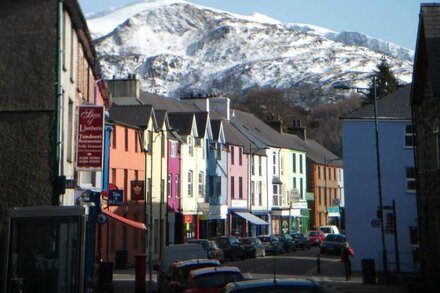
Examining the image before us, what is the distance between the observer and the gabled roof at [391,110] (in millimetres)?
46309

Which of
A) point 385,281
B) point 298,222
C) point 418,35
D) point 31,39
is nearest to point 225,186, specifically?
point 298,222

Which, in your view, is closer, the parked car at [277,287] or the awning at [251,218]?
the parked car at [277,287]

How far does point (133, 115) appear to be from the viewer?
5500 centimetres

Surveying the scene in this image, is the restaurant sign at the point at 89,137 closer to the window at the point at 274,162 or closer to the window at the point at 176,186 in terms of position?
the window at the point at 176,186

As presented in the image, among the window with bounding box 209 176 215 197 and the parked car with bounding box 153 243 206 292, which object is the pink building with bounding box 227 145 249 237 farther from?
the parked car with bounding box 153 243 206 292

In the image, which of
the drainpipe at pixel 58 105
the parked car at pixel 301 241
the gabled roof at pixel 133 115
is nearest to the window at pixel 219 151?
the parked car at pixel 301 241

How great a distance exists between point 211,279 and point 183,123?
46.8m

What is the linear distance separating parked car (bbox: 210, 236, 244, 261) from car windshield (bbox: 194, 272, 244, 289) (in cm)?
3579

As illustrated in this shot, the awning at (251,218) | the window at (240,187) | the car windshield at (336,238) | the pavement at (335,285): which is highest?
the window at (240,187)

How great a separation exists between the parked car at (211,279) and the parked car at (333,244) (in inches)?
1664

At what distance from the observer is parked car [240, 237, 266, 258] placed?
58.2 meters

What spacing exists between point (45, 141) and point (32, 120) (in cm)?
78

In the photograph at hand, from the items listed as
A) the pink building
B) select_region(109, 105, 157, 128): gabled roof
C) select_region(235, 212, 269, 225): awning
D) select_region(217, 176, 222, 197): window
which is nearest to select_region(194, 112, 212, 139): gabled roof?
select_region(217, 176, 222, 197): window

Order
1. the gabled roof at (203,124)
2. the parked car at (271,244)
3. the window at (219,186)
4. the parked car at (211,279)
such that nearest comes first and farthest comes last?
the parked car at (211,279), the parked car at (271,244), the gabled roof at (203,124), the window at (219,186)
